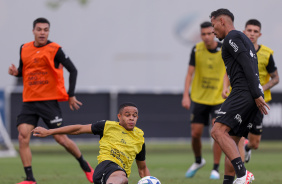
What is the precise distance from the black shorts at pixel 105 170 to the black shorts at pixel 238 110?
1.34 m

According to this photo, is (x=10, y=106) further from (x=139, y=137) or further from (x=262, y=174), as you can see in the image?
(x=139, y=137)

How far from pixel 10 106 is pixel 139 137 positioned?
11.5 meters

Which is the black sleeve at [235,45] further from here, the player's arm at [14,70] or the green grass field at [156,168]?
the player's arm at [14,70]

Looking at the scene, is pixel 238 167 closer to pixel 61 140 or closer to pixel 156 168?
pixel 61 140

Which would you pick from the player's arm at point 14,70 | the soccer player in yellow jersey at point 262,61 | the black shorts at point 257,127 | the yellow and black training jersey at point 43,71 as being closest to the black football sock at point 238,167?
the soccer player in yellow jersey at point 262,61

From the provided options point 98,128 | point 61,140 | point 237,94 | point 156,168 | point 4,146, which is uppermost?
point 237,94

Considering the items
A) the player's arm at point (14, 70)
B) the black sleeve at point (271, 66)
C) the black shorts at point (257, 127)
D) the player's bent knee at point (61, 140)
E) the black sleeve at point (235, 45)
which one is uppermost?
the black sleeve at point (235, 45)

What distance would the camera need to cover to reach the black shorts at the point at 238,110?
27.0ft

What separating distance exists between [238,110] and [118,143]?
1463 millimetres

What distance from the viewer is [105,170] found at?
8148 millimetres

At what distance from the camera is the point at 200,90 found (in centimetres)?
1184

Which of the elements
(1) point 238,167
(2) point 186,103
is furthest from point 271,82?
(1) point 238,167

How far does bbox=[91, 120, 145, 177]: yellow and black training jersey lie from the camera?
8352 mm

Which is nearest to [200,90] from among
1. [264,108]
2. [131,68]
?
[264,108]
